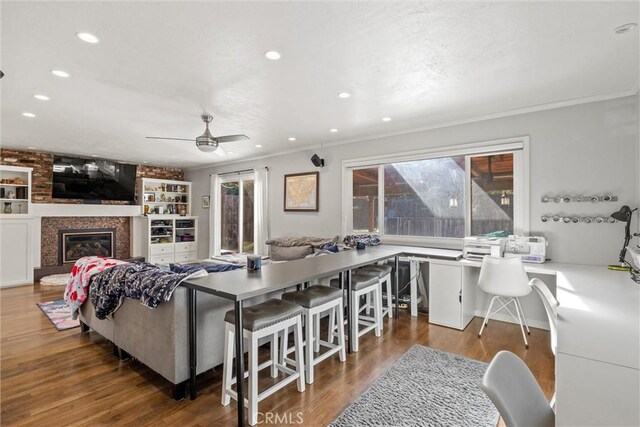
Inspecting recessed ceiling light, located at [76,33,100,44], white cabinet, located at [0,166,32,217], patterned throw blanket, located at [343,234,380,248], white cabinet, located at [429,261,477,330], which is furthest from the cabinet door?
white cabinet, located at [0,166,32,217]

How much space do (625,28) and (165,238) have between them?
8362 millimetres

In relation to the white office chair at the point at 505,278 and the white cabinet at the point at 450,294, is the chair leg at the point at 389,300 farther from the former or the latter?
the white office chair at the point at 505,278

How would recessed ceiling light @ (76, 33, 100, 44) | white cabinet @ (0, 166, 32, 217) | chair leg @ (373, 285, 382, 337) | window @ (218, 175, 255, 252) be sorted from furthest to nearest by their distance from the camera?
1. window @ (218, 175, 255, 252)
2. white cabinet @ (0, 166, 32, 217)
3. chair leg @ (373, 285, 382, 337)
4. recessed ceiling light @ (76, 33, 100, 44)

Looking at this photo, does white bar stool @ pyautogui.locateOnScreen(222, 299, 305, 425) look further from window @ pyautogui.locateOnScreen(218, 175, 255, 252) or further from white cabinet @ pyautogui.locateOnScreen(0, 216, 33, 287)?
white cabinet @ pyautogui.locateOnScreen(0, 216, 33, 287)

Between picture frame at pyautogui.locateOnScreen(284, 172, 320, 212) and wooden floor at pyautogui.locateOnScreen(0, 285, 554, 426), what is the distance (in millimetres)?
2664

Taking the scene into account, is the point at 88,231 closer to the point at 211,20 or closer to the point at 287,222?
the point at 287,222

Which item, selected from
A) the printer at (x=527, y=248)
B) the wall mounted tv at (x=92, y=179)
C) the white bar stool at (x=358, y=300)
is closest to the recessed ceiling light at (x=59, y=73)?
the white bar stool at (x=358, y=300)

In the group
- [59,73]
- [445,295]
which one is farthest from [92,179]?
[445,295]

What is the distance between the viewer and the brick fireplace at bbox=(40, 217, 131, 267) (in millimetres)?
6281

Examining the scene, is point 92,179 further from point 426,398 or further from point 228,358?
point 426,398

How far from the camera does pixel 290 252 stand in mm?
5043

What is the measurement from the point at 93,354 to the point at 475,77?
4.29 m

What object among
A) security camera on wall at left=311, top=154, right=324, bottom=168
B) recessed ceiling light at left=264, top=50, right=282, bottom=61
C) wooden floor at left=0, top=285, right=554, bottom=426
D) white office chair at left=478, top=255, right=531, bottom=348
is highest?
recessed ceiling light at left=264, top=50, right=282, bottom=61

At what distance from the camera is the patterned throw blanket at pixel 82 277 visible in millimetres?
2984
